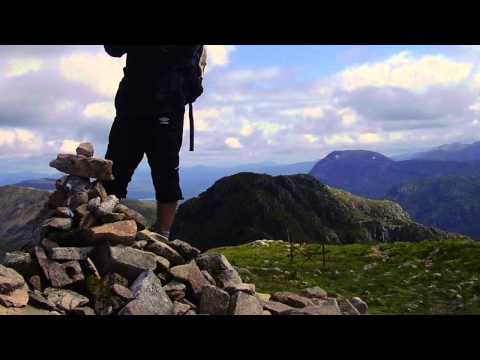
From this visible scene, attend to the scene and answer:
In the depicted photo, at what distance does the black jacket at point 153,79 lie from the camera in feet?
35.9

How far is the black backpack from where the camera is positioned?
11.4 meters

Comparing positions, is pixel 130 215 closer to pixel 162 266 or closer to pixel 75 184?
pixel 75 184

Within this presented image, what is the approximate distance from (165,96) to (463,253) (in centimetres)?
1693

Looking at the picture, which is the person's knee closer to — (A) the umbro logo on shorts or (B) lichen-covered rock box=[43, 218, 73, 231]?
(A) the umbro logo on shorts

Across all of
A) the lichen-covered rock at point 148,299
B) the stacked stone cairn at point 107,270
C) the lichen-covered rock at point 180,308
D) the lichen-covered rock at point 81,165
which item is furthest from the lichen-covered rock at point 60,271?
the lichen-covered rock at point 81,165

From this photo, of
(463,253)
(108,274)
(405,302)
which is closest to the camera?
(108,274)

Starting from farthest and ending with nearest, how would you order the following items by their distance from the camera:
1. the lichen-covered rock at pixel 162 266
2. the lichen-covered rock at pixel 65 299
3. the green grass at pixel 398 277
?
the green grass at pixel 398 277 → the lichen-covered rock at pixel 162 266 → the lichen-covered rock at pixel 65 299

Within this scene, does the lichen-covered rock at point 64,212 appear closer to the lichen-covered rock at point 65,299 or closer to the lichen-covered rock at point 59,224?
the lichen-covered rock at point 59,224

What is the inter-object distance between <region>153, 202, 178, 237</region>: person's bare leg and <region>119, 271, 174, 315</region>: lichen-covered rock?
9.55 ft

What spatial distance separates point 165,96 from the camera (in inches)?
440

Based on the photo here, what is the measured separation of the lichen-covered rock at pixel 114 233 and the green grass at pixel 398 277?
5.79m

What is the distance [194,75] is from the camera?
1163 centimetres
